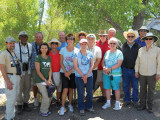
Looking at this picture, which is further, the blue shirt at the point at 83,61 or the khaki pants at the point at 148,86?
the khaki pants at the point at 148,86

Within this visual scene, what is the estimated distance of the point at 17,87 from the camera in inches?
148

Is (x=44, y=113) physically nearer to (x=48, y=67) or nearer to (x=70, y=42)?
(x=48, y=67)

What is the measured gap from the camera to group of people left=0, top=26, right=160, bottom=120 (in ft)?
12.2

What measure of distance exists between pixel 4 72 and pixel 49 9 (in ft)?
23.2

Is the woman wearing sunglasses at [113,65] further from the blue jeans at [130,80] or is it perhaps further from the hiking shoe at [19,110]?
the hiking shoe at [19,110]

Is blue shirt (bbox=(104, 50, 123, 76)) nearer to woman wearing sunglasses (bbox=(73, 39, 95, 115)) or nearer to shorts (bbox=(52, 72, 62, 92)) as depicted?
woman wearing sunglasses (bbox=(73, 39, 95, 115))

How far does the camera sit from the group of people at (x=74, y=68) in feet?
12.2

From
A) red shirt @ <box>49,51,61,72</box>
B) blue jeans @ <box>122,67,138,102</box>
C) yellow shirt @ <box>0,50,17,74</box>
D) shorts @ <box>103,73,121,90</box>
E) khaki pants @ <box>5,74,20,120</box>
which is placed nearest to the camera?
yellow shirt @ <box>0,50,17,74</box>

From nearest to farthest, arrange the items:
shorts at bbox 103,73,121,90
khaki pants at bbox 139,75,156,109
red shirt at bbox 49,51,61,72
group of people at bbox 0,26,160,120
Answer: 1. group of people at bbox 0,26,160,120
2. khaki pants at bbox 139,75,156,109
3. red shirt at bbox 49,51,61,72
4. shorts at bbox 103,73,121,90

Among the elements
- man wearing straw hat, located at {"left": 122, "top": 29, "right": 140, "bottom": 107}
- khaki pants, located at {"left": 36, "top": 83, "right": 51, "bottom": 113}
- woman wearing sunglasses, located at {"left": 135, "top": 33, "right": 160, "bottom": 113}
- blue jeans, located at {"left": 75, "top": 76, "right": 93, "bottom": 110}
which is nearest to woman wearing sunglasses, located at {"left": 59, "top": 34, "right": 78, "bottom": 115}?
blue jeans, located at {"left": 75, "top": 76, "right": 93, "bottom": 110}

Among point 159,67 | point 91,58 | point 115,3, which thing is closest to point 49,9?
point 115,3

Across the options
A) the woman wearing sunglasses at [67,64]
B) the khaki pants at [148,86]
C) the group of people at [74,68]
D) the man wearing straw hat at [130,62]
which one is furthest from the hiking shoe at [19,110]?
the khaki pants at [148,86]

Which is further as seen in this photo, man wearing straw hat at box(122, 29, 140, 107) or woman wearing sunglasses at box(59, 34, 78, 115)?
man wearing straw hat at box(122, 29, 140, 107)

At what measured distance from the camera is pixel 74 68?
402cm
